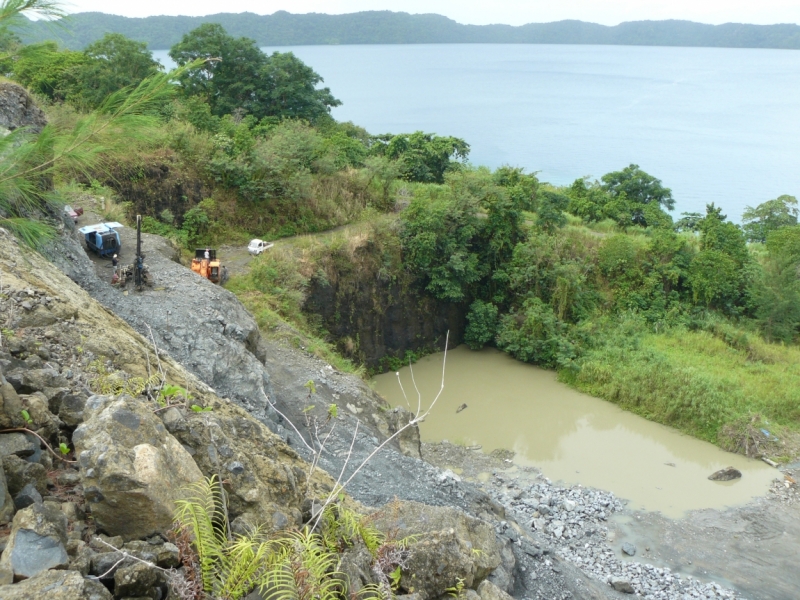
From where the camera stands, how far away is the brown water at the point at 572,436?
12.9 meters

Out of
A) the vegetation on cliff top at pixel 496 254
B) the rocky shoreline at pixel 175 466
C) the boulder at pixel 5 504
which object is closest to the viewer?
the boulder at pixel 5 504

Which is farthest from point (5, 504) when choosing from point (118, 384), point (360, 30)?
point (360, 30)

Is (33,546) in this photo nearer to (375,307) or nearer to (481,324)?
(375,307)

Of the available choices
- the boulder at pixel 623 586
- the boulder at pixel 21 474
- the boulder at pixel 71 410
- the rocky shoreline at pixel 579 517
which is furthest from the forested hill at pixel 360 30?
the boulder at pixel 21 474

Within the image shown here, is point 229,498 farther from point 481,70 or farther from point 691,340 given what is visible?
point 481,70

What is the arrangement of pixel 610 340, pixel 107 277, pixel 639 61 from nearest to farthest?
pixel 107 277, pixel 610 340, pixel 639 61

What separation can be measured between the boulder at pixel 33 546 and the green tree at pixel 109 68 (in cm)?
1867

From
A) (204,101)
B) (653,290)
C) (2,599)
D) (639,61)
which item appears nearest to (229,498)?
(2,599)

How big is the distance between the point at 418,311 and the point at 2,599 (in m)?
16.4

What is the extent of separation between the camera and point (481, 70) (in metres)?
127

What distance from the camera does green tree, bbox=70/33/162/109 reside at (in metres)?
19.3

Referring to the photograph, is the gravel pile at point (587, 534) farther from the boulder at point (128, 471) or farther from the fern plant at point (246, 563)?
the boulder at point (128, 471)

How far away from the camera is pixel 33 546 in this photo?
258 cm

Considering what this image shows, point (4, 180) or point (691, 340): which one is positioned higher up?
point (4, 180)
